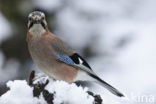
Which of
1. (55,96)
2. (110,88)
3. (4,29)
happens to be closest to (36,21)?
(110,88)

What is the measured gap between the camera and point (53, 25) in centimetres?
646

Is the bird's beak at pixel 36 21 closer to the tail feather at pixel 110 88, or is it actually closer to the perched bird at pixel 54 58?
the perched bird at pixel 54 58

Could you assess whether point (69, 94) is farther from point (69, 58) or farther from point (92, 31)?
point (92, 31)

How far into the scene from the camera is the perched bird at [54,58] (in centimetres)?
420

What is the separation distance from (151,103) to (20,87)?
→ 173 centimetres

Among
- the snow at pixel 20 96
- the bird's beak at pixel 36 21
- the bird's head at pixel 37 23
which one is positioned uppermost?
the bird's head at pixel 37 23

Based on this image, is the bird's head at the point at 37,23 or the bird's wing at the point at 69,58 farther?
the bird's wing at the point at 69,58

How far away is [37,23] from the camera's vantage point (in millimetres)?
4000

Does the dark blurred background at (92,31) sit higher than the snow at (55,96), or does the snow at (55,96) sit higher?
the dark blurred background at (92,31)

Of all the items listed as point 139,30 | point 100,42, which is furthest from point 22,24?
point 139,30

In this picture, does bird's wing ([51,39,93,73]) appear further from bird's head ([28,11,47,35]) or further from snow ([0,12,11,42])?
snow ([0,12,11,42])

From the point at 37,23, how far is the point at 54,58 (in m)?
0.41

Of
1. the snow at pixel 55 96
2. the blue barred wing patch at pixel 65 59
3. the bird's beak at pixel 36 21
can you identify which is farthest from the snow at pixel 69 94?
the blue barred wing patch at pixel 65 59

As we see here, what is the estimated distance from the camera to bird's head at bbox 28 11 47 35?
3924 mm
